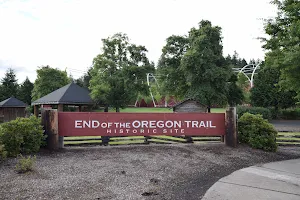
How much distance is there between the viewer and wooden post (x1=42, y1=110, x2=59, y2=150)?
32.1 feet

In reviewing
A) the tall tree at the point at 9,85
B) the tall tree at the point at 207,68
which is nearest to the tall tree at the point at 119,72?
the tall tree at the point at 207,68

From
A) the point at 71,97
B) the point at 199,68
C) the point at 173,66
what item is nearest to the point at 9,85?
the point at 71,97

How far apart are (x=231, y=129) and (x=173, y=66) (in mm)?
22256

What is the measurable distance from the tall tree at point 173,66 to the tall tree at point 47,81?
26305mm

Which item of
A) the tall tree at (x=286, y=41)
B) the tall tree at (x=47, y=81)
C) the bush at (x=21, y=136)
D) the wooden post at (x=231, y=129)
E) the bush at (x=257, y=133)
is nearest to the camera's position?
the bush at (x=21, y=136)

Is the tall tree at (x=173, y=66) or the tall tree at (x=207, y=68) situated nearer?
the tall tree at (x=207, y=68)

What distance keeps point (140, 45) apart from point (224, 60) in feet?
33.1

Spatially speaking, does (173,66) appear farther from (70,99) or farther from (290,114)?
(290,114)

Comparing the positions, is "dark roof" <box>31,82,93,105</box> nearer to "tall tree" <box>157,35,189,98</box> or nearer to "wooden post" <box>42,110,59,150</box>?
"tall tree" <box>157,35,189,98</box>

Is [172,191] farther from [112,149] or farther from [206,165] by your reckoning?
[112,149]

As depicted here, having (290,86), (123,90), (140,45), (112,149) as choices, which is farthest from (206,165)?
(140,45)

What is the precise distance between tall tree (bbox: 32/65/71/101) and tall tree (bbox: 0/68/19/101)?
9305mm

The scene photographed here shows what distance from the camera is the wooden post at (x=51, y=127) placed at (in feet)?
32.1

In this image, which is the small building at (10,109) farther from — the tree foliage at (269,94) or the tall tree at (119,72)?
the tree foliage at (269,94)
